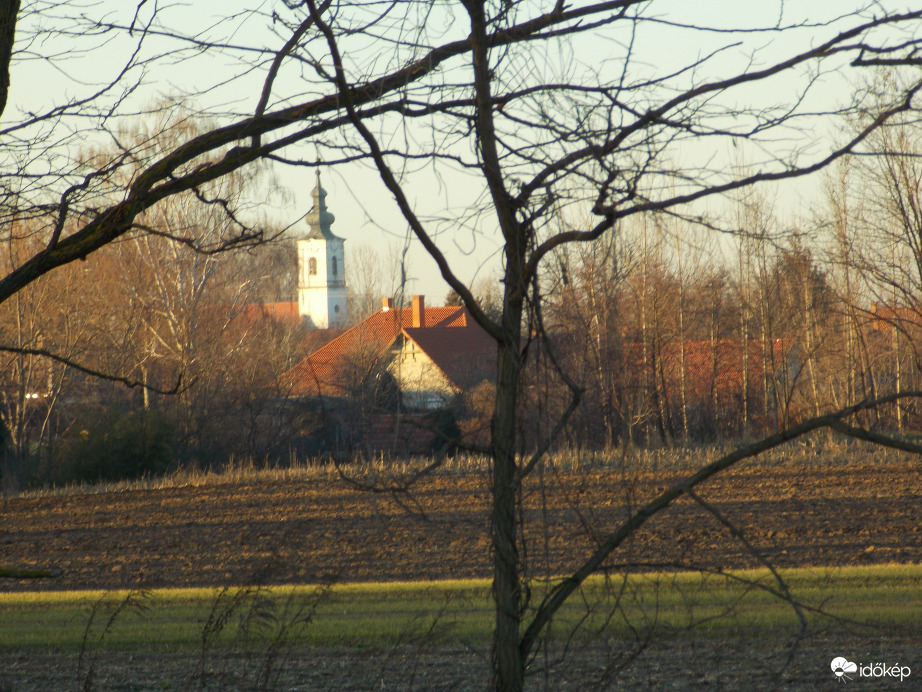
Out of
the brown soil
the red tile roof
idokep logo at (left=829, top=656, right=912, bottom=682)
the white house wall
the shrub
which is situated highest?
the red tile roof

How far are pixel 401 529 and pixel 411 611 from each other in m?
6.29

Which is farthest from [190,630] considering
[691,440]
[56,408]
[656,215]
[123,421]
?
[56,408]

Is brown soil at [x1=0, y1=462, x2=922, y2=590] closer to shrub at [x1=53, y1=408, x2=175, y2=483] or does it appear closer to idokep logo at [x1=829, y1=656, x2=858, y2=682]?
idokep logo at [x1=829, y1=656, x2=858, y2=682]

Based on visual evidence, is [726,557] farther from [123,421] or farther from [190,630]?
[123,421]

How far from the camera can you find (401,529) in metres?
13.8

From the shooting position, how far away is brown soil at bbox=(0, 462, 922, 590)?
10883 millimetres

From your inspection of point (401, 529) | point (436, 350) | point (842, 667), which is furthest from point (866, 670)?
point (436, 350)

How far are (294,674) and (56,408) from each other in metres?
25.6

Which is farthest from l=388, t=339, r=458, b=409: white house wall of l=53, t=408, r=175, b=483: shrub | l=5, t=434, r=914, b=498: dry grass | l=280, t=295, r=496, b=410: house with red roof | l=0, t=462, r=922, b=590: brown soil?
l=53, t=408, r=175, b=483: shrub

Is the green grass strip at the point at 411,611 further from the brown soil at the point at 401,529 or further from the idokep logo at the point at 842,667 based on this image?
the brown soil at the point at 401,529

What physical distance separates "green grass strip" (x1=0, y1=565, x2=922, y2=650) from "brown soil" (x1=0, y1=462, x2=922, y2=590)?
741mm

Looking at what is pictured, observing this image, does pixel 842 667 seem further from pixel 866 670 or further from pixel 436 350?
pixel 436 350

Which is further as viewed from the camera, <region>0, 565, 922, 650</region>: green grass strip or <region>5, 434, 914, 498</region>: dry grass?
<region>5, 434, 914, 498</region>: dry grass

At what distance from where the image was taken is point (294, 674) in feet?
18.6
